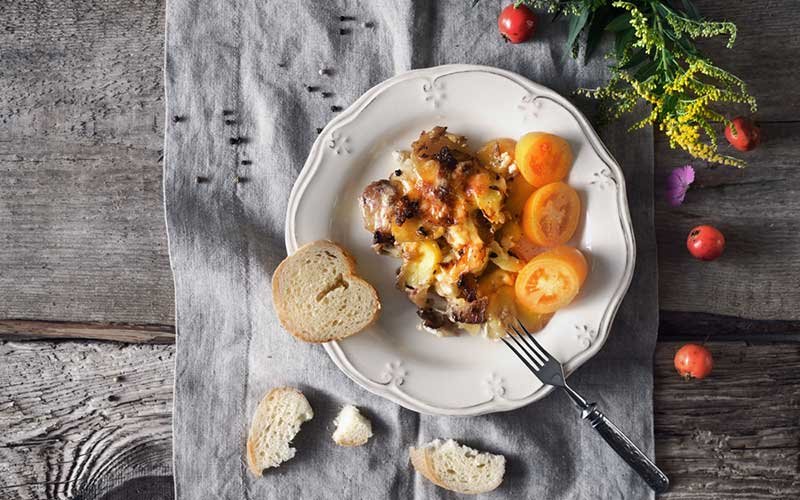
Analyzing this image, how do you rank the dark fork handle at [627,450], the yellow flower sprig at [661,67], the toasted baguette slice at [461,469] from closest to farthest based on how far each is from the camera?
the yellow flower sprig at [661,67] → the dark fork handle at [627,450] → the toasted baguette slice at [461,469]

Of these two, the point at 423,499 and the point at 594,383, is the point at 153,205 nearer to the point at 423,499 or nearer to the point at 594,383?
the point at 423,499

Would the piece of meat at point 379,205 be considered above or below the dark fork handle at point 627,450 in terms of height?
above

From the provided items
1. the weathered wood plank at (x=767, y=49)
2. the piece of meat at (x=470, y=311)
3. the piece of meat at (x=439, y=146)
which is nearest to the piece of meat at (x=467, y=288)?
the piece of meat at (x=470, y=311)

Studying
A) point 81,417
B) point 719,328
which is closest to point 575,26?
point 719,328

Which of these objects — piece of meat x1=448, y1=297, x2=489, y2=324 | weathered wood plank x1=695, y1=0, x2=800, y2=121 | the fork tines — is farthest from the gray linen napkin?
weathered wood plank x1=695, y1=0, x2=800, y2=121

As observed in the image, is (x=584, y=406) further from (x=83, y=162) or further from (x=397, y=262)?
(x=83, y=162)

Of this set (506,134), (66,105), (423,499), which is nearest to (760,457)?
(423,499)

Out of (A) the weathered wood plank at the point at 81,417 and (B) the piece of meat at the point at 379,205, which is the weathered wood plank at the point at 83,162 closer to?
(A) the weathered wood plank at the point at 81,417
